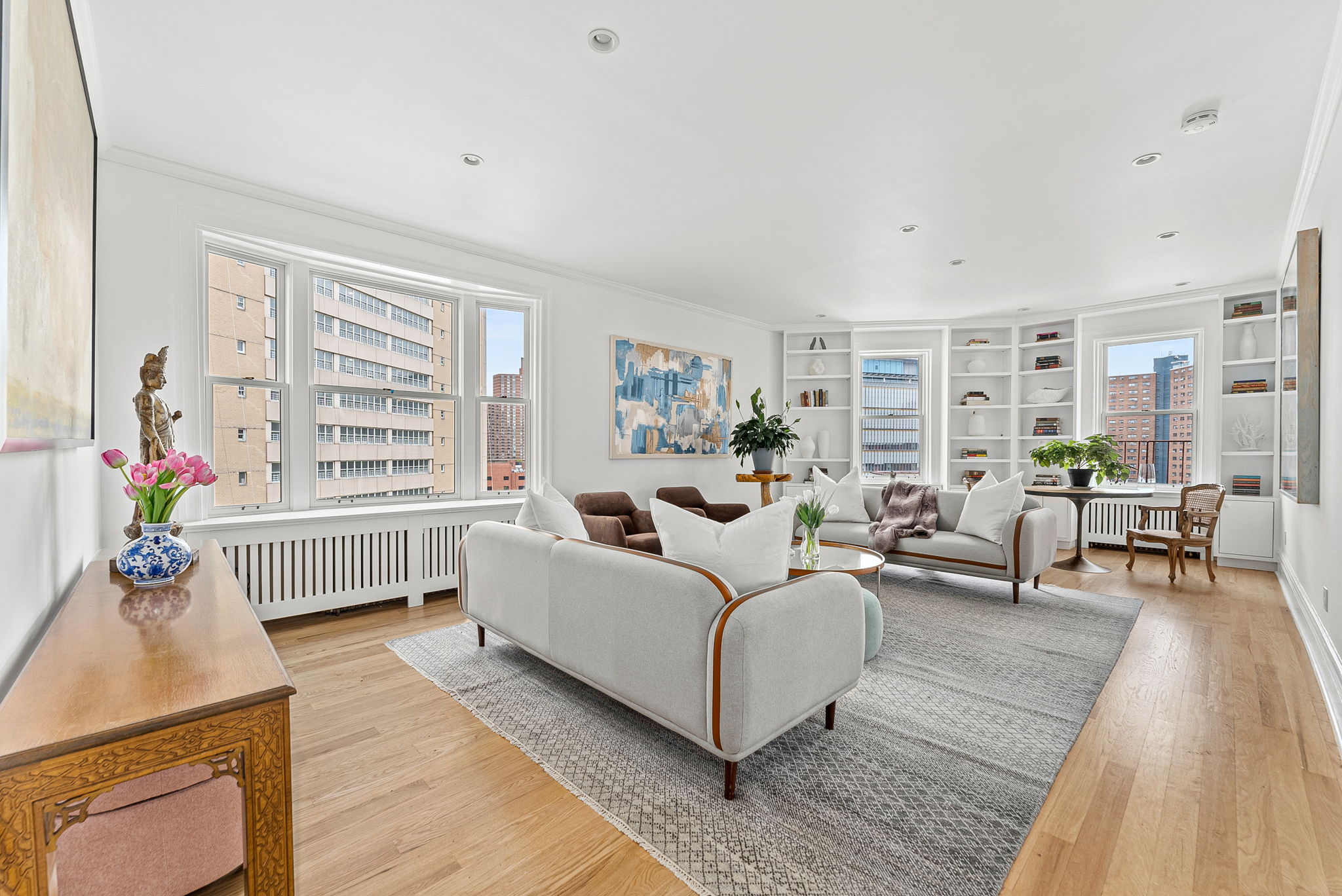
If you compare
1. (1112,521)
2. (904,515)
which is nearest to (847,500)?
(904,515)

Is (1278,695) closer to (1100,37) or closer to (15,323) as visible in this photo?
(1100,37)

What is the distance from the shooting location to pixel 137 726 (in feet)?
3.05

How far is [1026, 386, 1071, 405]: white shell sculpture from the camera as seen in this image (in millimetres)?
6582

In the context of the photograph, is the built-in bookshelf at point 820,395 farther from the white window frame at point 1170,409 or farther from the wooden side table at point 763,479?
the white window frame at point 1170,409

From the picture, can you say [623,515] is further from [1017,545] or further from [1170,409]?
[1170,409]

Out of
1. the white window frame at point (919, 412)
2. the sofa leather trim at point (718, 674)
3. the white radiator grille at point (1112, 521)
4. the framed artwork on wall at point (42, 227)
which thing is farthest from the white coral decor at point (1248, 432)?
the framed artwork on wall at point (42, 227)

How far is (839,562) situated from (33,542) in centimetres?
332

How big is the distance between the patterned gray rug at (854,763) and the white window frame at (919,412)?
12.9 feet

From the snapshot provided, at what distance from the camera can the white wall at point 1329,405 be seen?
246cm

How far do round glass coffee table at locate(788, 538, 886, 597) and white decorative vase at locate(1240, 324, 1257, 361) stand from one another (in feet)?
15.0

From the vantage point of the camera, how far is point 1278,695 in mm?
2588

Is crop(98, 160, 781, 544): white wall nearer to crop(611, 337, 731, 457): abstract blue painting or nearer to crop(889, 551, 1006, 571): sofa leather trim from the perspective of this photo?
crop(611, 337, 731, 457): abstract blue painting

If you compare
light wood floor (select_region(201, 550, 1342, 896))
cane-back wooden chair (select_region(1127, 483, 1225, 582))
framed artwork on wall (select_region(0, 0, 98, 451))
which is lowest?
light wood floor (select_region(201, 550, 1342, 896))

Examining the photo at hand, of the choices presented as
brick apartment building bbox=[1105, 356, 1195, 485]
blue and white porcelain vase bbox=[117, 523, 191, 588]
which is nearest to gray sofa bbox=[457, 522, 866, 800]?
blue and white porcelain vase bbox=[117, 523, 191, 588]
